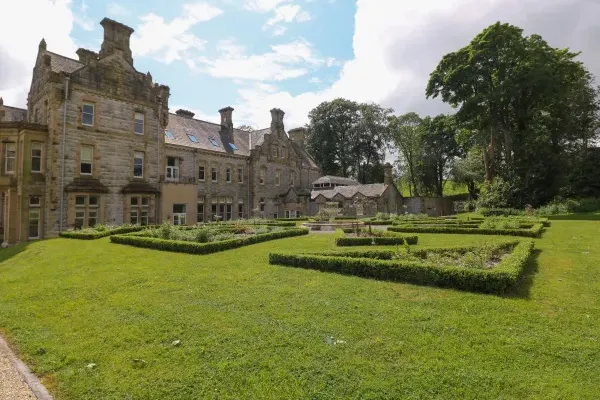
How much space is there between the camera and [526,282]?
7.94m

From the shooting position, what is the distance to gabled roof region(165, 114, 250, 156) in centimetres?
3323

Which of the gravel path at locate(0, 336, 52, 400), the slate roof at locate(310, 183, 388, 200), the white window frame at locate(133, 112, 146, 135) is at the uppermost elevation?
the white window frame at locate(133, 112, 146, 135)

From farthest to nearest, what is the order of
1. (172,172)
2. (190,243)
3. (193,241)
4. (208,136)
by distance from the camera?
1. (208,136)
2. (172,172)
3. (193,241)
4. (190,243)

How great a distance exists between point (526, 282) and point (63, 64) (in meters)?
31.4

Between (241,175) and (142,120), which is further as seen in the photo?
(241,175)

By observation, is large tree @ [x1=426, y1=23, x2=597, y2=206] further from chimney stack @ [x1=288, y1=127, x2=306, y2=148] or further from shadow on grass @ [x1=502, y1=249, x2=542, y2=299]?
shadow on grass @ [x1=502, y1=249, x2=542, y2=299]

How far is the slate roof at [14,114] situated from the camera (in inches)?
1136

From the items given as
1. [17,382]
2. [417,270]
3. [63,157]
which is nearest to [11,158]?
[63,157]

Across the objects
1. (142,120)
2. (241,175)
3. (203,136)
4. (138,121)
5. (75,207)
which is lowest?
(75,207)

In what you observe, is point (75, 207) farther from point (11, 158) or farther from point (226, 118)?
point (226, 118)

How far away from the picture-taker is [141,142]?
27797 mm

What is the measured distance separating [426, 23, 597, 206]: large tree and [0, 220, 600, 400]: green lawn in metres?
31.3

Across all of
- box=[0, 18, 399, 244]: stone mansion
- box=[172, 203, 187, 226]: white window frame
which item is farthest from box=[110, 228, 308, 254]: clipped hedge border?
box=[172, 203, 187, 226]: white window frame

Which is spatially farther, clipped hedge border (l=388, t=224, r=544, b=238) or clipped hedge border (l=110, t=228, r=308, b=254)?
clipped hedge border (l=388, t=224, r=544, b=238)
